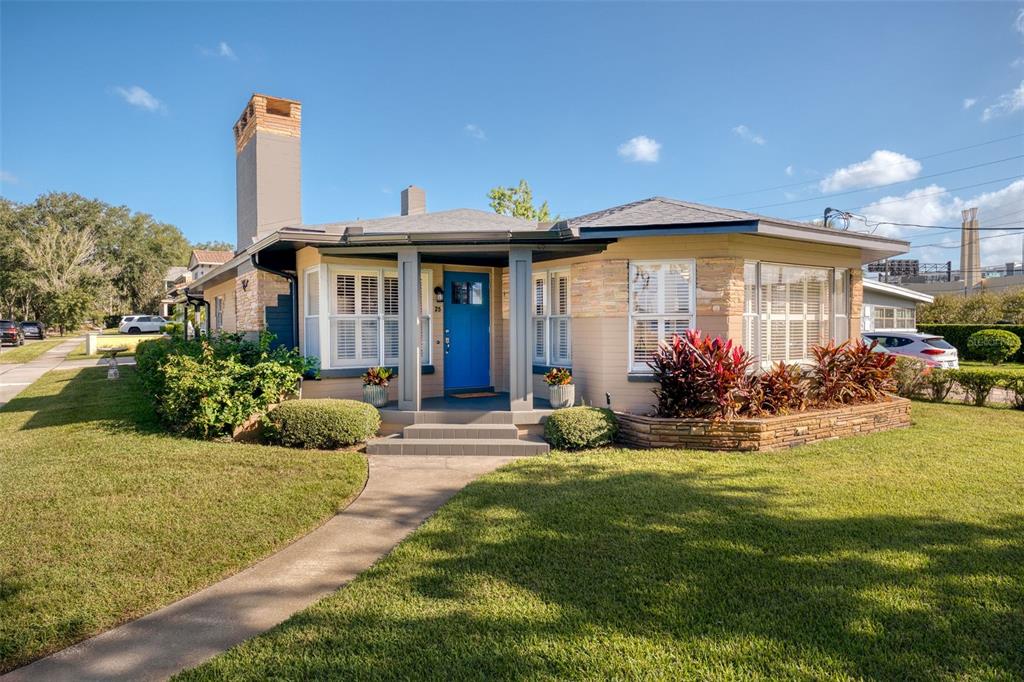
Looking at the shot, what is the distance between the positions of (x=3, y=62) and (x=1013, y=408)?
2090 centimetres

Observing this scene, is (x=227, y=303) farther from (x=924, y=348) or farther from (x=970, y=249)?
(x=970, y=249)

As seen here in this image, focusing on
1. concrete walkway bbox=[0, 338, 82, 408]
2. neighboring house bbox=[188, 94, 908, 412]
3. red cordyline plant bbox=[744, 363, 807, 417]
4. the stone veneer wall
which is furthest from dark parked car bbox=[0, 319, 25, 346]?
red cordyline plant bbox=[744, 363, 807, 417]

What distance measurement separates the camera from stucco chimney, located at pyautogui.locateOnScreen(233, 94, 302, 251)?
12070mm

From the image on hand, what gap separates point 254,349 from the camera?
8.55m

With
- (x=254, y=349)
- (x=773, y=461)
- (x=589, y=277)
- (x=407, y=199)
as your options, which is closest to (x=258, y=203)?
(x=407, y=199)

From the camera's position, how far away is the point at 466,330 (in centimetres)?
1006

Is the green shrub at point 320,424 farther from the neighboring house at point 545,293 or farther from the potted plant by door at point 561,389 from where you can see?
the potted plant by door at point 561,389

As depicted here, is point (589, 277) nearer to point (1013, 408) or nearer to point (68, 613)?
point (68, 613)

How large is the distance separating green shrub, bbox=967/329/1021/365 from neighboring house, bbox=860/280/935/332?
2676 mm

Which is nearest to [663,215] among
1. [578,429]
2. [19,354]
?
[578,429]

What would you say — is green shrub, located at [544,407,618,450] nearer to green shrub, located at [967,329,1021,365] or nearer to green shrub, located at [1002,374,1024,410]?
green shrub, located at [1002,374,1024,410]

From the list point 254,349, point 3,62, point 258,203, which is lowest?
point 254,349

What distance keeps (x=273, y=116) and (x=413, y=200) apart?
139 inches

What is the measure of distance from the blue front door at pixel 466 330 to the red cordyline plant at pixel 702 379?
12.1 ft
